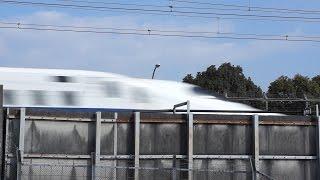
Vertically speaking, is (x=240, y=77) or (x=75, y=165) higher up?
(x=240, y=77)

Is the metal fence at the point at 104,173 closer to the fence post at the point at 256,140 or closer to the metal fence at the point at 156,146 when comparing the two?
the metal fence at the point at 156,146

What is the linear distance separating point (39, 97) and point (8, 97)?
4.21 feet

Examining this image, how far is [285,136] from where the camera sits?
51.3 ft

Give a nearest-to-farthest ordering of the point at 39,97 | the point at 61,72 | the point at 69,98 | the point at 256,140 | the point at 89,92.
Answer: the point at 256,140
the point at 39,97
the point at 69,98
the point at 89,92
the point at 61,72

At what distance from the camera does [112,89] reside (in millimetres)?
26219

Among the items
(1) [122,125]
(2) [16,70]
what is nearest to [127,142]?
(1) [122,125]

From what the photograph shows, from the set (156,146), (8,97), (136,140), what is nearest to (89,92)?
(8,97)

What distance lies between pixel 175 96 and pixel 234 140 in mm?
11851

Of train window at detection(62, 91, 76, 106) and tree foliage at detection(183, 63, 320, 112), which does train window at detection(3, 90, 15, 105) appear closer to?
train window at detection(62, 91, 76, 106)

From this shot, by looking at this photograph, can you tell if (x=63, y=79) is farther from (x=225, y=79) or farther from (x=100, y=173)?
(x=225, y=79)

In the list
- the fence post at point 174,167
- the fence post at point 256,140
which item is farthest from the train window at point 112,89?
the fence post at point 256,140

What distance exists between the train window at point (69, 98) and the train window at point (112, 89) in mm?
1567

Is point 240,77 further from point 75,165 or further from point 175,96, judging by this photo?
point 75,165

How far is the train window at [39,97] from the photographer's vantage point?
24422 millimetres
